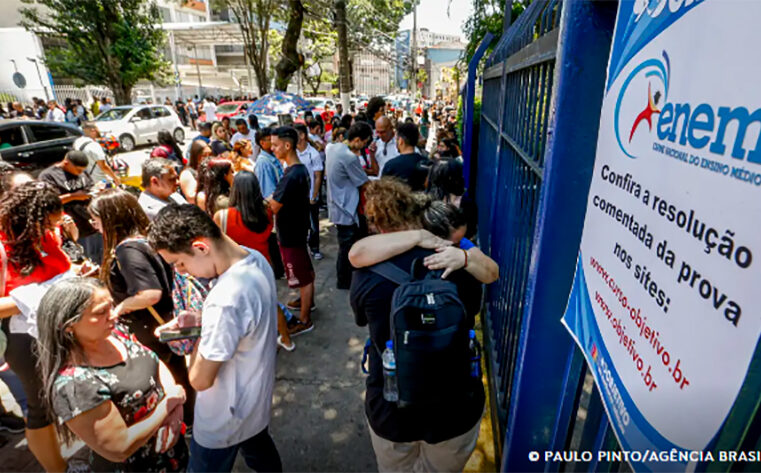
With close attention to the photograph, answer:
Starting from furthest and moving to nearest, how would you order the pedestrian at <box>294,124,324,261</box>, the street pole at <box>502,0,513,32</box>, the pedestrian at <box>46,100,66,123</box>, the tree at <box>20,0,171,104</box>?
the tree at <box>20,0,171,104</box>, the pedestrian at <box>46,100,66,123</box>, the pedestrian at <box>294,124,324,261</box>, the street pole at <box>502,0,513,32</box>

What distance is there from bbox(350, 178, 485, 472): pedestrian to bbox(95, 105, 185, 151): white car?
1684cm

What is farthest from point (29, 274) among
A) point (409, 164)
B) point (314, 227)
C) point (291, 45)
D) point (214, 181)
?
point (291, 45)

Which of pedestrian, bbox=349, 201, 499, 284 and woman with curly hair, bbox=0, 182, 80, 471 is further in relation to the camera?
woman with curly hair, bbox=0, 182, 80, 471

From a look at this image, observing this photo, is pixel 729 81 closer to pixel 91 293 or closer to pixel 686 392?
pixel 686 392

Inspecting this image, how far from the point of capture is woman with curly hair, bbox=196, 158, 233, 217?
3.65 meters

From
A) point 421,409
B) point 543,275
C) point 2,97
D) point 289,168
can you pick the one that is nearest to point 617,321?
point 543,275

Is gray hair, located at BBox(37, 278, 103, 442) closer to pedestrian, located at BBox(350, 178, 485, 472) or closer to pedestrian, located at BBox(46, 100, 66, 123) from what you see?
pedestrian, located at BBox(350, 178, 485, 472)

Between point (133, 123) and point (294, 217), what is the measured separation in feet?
51.4

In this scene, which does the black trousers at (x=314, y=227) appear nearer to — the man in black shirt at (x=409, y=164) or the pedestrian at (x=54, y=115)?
the man in black shirt at (x=409, y=164)

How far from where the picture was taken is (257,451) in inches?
81.0

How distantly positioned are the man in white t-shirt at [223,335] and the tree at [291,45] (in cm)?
1031

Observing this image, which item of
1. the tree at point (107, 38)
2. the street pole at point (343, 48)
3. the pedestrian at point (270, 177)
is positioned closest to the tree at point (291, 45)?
the street pole at point (343, 48)

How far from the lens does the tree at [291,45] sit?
33.7 feet

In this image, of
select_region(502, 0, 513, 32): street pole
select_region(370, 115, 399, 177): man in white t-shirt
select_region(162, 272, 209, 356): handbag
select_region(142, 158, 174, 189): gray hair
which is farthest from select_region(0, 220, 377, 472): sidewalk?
select_region(502, 0, 513, 32): street pole
